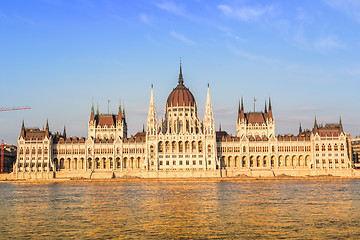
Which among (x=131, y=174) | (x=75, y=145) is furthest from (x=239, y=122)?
(x=75, y=145)

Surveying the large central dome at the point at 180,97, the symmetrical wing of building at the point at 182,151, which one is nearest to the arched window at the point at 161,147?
the symmetrical wing of building at the point at 182,151

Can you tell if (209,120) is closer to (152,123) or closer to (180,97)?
(180,97)

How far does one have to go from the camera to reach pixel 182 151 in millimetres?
160000

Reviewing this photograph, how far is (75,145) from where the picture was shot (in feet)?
552

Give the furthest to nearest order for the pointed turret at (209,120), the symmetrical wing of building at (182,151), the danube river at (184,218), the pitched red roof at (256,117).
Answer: the pitched red roof at (256,117)
the pointed turret at (209,120)
the symmetrical wing of building at (182,151)
the danube river at (184,218)

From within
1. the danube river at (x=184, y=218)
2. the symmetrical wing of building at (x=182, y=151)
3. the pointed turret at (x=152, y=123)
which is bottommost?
the danube river at (x=184, y=218)

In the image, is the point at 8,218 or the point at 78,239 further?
the point at 8,218

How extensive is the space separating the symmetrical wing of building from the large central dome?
37 cm

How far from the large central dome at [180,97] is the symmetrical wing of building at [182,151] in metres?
0.37

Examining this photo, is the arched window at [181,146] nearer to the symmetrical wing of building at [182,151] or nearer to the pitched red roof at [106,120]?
the symmetrical wing of building at [182,151]

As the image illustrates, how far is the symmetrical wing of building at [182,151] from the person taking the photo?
15862 cm

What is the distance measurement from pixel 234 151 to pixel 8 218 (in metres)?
118

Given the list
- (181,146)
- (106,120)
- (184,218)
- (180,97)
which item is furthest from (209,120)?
(184,218)

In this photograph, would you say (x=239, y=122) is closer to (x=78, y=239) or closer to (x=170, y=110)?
(x=170, y=110)
